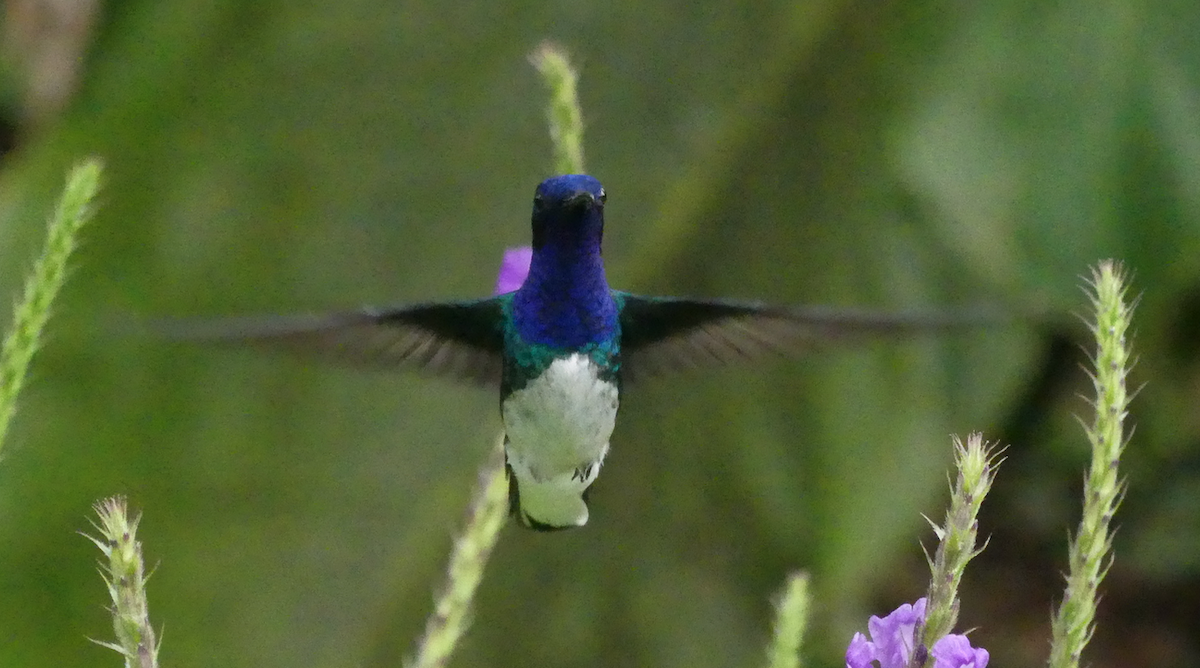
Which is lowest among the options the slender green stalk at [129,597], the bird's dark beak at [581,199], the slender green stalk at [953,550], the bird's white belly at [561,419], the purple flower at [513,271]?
the slender green stalk at [129,597]

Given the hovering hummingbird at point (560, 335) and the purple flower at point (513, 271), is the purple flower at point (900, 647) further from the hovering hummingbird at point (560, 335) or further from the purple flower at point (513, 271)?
the purple flower at point (513, 271)

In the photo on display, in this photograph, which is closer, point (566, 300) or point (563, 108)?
point (563, 108)

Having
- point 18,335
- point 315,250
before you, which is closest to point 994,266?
point 315,250

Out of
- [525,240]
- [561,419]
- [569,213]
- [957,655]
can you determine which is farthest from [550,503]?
[525,240]

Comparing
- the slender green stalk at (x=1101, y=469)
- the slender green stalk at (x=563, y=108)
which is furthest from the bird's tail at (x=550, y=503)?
the slender green stalk at (x=1101, y=469)

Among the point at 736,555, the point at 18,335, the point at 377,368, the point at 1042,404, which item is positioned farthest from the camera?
the point at 1042,404

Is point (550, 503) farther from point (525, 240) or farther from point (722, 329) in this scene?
point (525, 240)

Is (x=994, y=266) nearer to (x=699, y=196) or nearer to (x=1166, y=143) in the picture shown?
(x=1166, y=143)
